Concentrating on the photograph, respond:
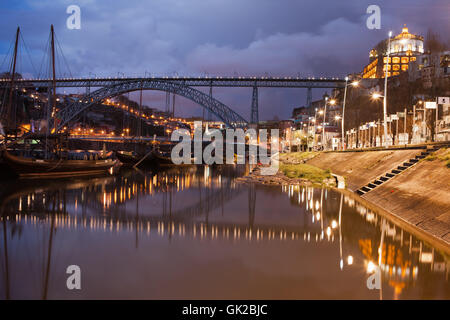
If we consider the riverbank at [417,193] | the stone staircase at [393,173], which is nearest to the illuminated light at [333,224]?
the riverbank at [417,193]

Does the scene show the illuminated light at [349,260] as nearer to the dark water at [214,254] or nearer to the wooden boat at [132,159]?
the dark water at [214,254]

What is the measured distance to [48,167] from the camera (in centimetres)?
2262

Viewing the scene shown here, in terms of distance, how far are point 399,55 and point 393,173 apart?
277 feet

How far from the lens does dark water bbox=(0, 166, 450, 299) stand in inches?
179

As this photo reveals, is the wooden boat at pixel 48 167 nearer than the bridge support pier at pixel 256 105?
Yes

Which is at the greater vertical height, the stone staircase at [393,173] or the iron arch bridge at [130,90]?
the iron arch bridge at [130,90]

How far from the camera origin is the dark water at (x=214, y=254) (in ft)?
14.9

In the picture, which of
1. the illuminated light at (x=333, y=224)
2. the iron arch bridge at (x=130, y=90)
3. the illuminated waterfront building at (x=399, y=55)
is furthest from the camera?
the illuminated waterfront building at (x=399, y=55)

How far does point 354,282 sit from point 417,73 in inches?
2924

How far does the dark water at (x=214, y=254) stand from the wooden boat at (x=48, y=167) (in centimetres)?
1147

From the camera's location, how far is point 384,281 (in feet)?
15.8

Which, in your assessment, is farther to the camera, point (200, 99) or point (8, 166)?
point (200, 99)
